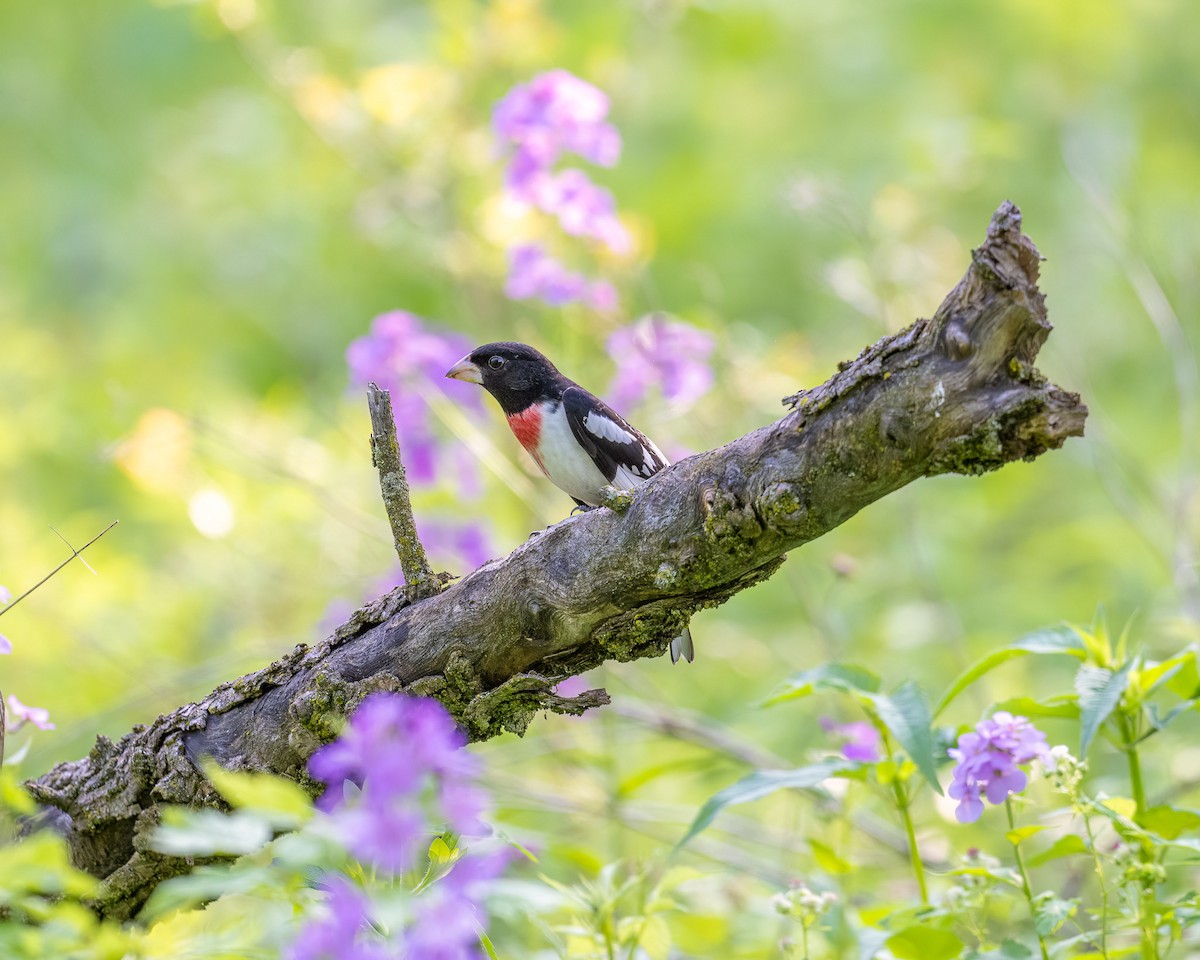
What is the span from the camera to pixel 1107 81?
10.2 m

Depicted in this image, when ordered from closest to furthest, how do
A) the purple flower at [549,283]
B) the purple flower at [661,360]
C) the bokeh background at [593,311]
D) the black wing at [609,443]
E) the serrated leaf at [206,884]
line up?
the serrated leaf at [206,884], the black wing at [609,443], the purple flower at [661,360], the purple flower at [549,283], the bokeh background at [593,311]

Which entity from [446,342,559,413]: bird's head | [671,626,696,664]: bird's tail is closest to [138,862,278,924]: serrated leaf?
[671,626,696,664]: bird's tail

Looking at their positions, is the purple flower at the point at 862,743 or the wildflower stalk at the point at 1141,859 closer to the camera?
the wildflower stalk at the point at 1141,859

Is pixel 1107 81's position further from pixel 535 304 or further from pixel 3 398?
pixel 3 398

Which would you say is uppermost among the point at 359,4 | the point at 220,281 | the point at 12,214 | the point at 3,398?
the point at 359,4

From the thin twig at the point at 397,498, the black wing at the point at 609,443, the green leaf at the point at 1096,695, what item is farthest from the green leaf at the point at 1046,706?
the black wing at the point at 609,443

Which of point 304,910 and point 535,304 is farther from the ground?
point 535,304

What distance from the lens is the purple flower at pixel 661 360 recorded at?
469cm

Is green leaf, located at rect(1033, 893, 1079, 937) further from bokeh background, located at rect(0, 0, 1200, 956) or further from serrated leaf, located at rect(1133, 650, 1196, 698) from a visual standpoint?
bokeh background, located at rect(0, 0, 1200, 956)

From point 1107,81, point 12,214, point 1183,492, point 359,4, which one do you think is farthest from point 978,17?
point 12,214

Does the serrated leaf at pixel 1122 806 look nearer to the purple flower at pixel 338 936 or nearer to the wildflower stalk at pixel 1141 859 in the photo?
the wildflower stalk at pixel 1141 859

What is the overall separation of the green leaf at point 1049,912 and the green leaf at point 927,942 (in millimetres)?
151

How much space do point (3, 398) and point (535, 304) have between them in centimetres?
378

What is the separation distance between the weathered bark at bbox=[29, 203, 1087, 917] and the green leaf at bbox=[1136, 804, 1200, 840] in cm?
87
